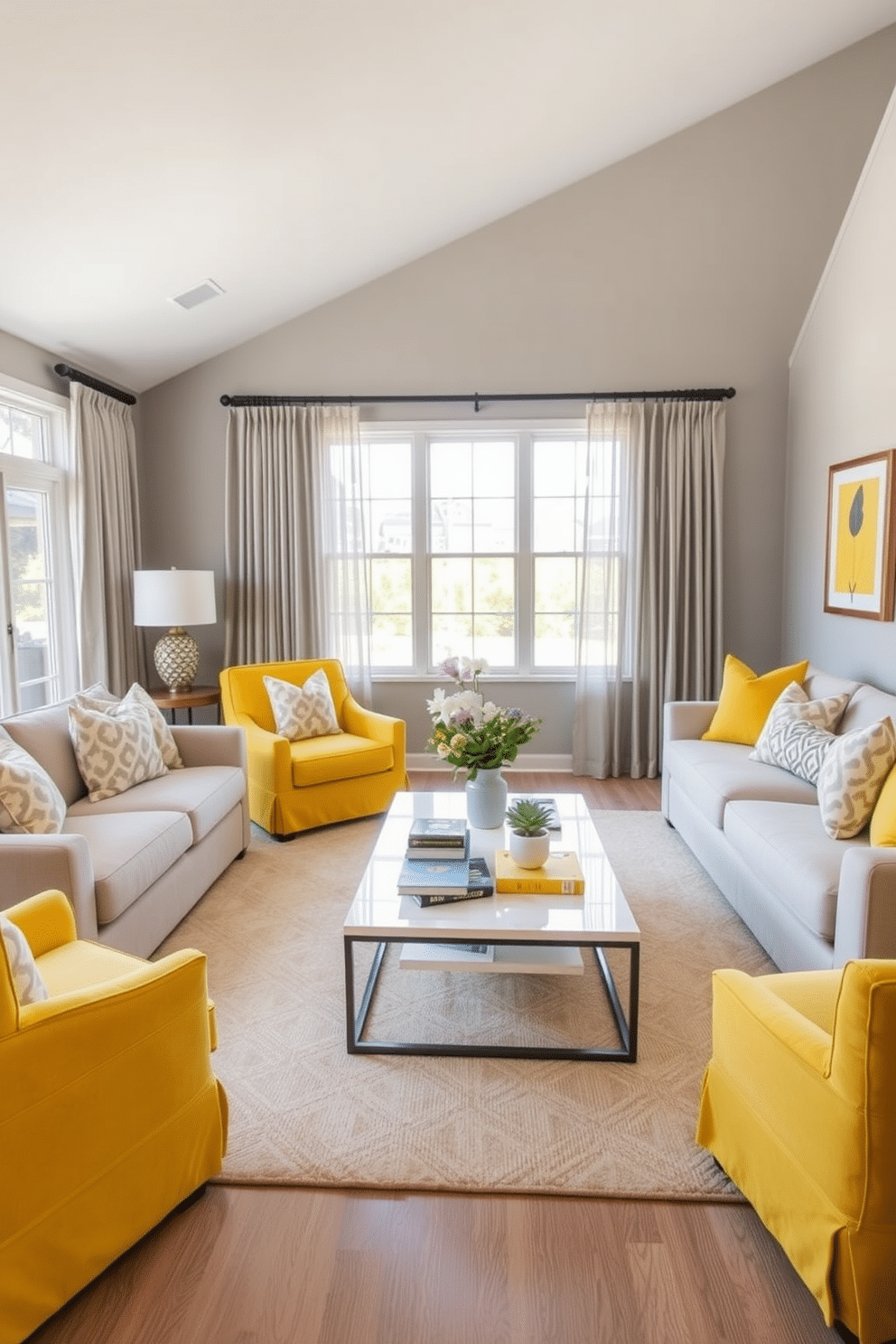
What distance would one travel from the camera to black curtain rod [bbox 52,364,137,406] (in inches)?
171

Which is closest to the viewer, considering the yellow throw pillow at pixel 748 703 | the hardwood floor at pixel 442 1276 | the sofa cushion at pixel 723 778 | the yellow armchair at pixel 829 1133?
the yellow armchair at pixel 829 1133

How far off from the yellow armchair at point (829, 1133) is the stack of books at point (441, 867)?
3.02 ft

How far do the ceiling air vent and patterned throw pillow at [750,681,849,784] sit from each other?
11.8 feet

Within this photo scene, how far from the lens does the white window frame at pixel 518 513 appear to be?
17.4ft

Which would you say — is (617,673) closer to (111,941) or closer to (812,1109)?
(111,941)

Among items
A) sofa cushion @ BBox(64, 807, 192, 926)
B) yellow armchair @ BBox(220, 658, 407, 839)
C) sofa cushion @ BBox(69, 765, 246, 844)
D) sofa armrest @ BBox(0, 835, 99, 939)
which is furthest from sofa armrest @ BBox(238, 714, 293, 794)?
sofa armrest @ BBox(0, 835, 99, 939)

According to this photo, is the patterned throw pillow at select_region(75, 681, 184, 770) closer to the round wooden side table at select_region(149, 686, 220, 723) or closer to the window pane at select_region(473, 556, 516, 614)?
the round wooden side table at select_region(149, 686, 220, 723)

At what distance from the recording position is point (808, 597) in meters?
4.80

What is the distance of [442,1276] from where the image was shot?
63.7 inches

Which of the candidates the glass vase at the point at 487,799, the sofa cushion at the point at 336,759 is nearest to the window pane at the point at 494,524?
the sofa cushion at the point at 336,759

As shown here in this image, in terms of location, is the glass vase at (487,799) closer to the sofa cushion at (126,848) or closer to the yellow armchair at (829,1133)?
the sofa cushion at (126,848)

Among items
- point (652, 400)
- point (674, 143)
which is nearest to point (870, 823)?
point (652, 400)

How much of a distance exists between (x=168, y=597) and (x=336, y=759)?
1436 millimetres

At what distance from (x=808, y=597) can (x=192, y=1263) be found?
4.43 meters
